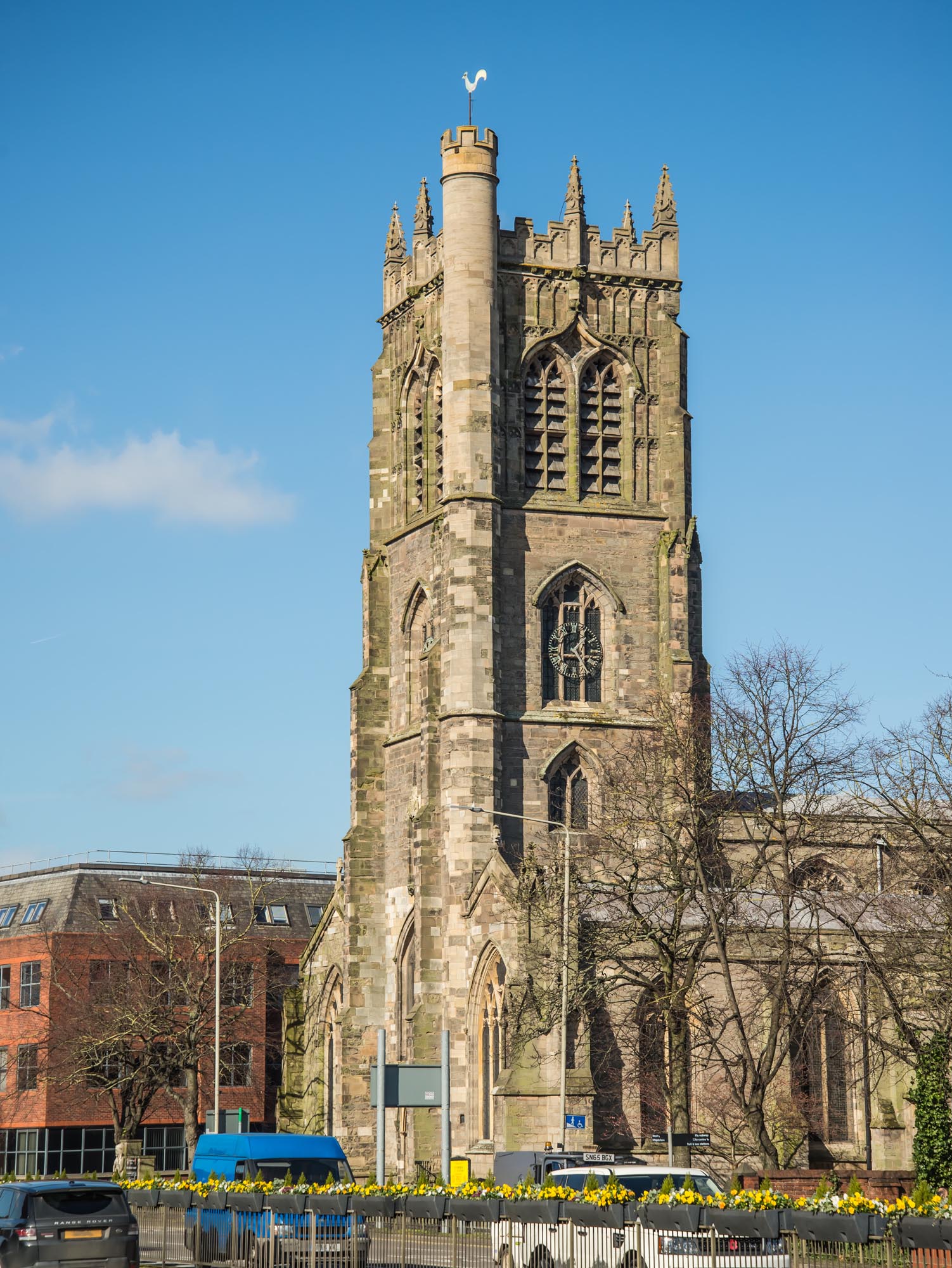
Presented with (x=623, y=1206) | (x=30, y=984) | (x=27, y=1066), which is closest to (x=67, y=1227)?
(x=623, y=1206)

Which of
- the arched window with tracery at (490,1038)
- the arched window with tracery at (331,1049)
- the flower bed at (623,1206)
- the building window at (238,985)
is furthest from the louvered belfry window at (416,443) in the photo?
the flower bed at (623,1206)

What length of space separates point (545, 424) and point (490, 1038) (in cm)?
1788

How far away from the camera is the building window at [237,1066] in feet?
247

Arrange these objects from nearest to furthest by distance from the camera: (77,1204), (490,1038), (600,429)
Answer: (77,1204) < (490,1038) < (600,429)

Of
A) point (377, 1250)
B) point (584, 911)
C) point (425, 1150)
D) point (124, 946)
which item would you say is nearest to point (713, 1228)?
point (377, 1250)

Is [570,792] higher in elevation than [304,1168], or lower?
higher

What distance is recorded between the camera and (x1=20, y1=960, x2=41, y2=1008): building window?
7644 centimetres

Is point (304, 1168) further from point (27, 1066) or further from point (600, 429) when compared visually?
point (27, 1066)

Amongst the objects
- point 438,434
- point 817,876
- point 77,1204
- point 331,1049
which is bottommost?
point 77,1204

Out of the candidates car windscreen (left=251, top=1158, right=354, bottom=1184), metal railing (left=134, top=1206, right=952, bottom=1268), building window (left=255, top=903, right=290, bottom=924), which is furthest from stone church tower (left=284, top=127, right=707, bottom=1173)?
building window (left=255, top=903, right=290, bottom=924)

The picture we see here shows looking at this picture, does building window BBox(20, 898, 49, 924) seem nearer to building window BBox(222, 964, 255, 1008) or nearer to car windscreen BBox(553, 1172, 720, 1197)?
building window BBox(222, 964, 255, 1008)

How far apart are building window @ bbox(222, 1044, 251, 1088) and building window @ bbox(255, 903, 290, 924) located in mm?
7305

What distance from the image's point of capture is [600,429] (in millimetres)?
57688

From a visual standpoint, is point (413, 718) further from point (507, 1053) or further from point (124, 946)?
point (124, 946)
